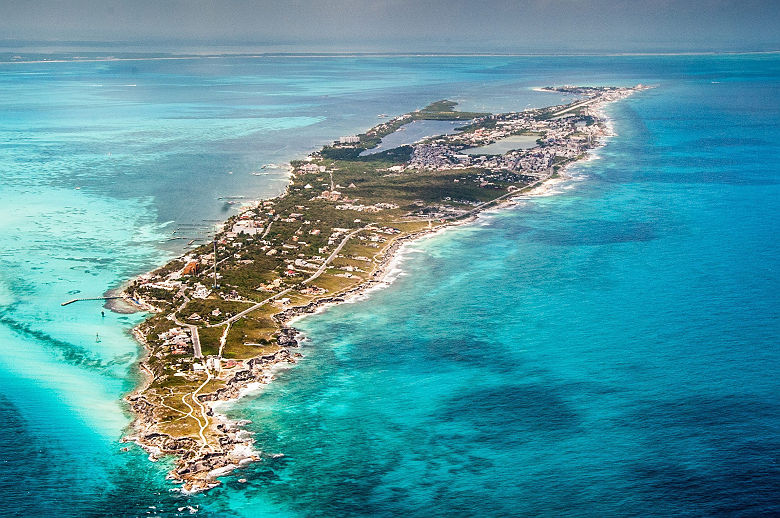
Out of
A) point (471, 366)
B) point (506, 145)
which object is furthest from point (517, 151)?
point (471, 366)

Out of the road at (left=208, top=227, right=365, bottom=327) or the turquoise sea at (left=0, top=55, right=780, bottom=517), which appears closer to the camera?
the turquoise sea at (left=0, top=55, right=780, bottom=517)

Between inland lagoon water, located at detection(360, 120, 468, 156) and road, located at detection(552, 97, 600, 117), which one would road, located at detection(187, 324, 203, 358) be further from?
road, located at detection(552, 97, 600, 117)

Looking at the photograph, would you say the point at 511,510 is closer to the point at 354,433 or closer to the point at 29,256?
the point at 354,433

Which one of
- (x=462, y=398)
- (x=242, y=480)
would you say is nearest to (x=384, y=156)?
(x=462, y=398)

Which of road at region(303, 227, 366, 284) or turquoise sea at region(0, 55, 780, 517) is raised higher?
road at region(303, 227, 366, 284)

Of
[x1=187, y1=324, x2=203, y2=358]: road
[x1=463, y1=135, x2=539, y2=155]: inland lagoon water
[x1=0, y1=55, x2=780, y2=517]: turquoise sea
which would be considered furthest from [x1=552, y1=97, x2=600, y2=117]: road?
[x1=187, y1=324, x2=203, y2=358]: road

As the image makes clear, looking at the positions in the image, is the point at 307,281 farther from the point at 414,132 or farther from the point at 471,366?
the point at 414,132

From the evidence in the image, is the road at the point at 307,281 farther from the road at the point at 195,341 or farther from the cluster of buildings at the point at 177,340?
the cluster of buildings at the point at 177,340
